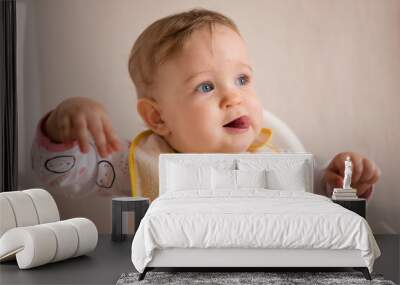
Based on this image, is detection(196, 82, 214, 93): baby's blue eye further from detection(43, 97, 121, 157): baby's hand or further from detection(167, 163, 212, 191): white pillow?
detection(43, 97, 121, 157): baby's hand

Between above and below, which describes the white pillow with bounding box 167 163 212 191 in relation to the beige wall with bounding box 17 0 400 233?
below

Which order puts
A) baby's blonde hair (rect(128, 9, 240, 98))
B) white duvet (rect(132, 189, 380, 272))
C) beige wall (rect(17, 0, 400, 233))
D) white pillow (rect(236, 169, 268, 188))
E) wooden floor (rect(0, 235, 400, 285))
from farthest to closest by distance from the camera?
beige wall (rect(17, 0, 400, 233))
baby's blonde hair (rect(128, 9, 240, 98))
white pillow (rect(236, 169, 268, 188))
wooden floor (rect(0, 235, 400, 285))
white duvet (rect(132, 189, 380, 272))

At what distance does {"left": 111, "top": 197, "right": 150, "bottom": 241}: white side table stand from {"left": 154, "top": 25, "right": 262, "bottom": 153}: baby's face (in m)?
0.82

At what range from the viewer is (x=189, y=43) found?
7059mm

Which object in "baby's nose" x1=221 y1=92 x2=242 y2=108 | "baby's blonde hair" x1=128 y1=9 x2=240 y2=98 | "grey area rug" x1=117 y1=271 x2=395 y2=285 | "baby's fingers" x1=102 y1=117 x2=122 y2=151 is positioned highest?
"baby's blonde hair" x1=128 y1=9 x2=240 y2=98

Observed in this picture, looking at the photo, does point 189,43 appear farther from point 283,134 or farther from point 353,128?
point 353,128

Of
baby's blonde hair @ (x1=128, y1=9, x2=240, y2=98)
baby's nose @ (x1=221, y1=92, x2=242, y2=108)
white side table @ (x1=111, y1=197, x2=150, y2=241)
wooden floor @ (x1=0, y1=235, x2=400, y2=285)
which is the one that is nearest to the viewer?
wooden floor @ (x1=0, y1=235, x2=400, y2=285)

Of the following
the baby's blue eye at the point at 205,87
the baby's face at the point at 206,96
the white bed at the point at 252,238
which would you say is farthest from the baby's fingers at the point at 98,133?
the white bed at the point at 252,238

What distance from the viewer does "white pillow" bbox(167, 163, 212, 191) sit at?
6418 millimetres

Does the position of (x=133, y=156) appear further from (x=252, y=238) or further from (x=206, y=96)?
(x=252, y=238)

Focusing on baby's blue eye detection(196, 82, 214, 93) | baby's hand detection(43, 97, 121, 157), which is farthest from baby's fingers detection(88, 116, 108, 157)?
baby's blue eye detection(196, 82, 214, 93)

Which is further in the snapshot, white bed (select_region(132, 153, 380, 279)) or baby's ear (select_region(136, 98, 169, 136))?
baby's ear (select_region(136, 98, 169, 136))

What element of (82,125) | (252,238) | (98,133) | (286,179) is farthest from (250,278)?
(82,125)

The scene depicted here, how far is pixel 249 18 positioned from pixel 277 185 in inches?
77.0
